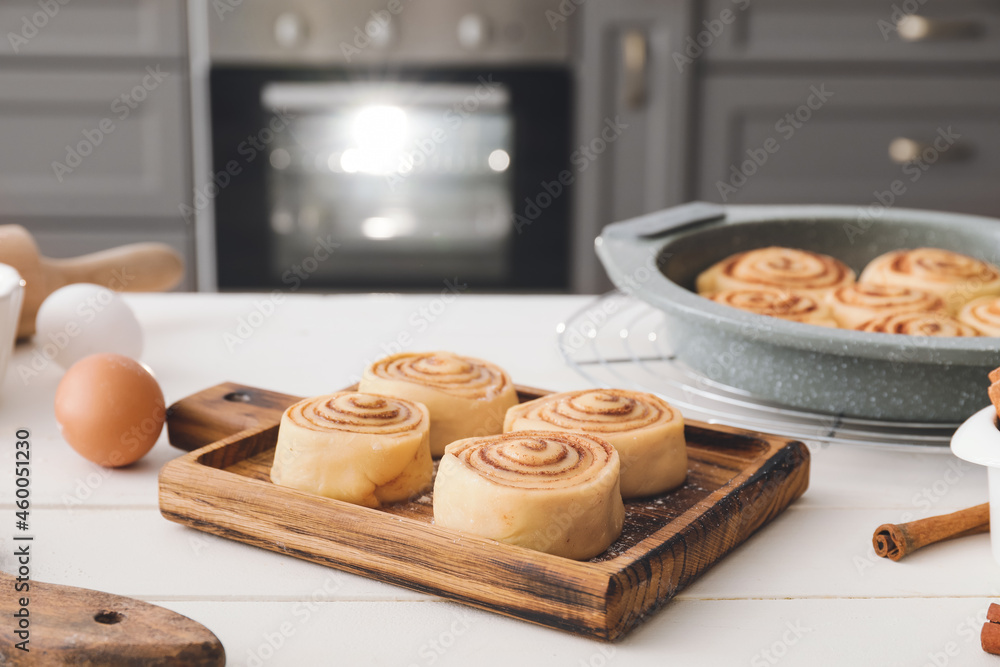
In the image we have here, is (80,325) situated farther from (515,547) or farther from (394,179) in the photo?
(394,179)

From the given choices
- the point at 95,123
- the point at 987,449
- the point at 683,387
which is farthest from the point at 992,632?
the point at 95,123

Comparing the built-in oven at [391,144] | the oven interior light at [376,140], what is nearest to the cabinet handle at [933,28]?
the built-in oven at [391,144]

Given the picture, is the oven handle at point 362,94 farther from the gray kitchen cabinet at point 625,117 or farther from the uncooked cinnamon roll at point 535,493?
the uncooked cinnamon roll at point 535,493

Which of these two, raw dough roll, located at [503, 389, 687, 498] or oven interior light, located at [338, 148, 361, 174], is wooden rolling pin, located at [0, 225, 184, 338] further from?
oven interior light, located at [338, 148, 361, 174]

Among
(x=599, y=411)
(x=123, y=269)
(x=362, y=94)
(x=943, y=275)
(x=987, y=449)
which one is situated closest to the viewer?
(x=987, y=449)

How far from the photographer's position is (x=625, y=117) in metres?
2.12

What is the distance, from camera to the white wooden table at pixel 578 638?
570 mm

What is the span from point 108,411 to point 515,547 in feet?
1.20

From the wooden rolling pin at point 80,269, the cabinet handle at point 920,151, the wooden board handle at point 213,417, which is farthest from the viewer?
the cabinet handle at point 920,151

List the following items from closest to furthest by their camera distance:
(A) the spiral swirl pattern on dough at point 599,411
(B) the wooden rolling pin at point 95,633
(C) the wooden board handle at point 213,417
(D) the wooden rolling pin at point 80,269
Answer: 1. (B) the wooden rolling pin at point 95,633
2. (A) the spiral swirl pattern on dough at point 599,411
3. (C) the wooden board handle at point 213,417
4. (D) the wooden rolling pin at point 80,269

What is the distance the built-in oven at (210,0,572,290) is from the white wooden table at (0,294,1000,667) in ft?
4.13

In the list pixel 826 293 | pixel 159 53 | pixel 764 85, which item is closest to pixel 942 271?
pixel 826 293

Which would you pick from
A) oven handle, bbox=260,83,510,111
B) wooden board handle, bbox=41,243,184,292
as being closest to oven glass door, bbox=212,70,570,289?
oven handle, bbox=260,83,510,111

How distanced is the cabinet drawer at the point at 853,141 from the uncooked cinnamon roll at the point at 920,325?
4.03 ft
